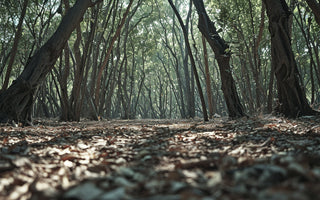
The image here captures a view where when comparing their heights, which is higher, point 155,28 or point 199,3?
point 155,28

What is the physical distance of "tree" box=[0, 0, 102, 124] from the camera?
15.7 ft

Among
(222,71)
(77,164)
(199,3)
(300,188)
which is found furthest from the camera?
(199,3)

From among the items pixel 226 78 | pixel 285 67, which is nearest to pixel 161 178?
pixel 285 67

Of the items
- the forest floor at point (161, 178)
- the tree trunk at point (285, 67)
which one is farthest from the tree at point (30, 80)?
the tree trunk at point (285, 67)

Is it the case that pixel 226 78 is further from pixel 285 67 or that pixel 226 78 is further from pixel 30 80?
pixel 30 80

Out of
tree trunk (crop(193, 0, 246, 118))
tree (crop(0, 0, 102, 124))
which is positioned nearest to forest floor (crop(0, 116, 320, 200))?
tree (crop(0, 0, 102, 124))

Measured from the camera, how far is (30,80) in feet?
16.1

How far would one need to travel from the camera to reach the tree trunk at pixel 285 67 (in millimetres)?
4984

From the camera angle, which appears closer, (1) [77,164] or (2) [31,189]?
(2) [31,189]

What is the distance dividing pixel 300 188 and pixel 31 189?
1170 millimetres

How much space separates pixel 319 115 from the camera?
15.5ft

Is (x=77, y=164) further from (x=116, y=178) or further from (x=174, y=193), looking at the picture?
(x=174, y=193)

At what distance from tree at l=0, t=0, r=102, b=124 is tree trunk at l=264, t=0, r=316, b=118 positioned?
12.9ft

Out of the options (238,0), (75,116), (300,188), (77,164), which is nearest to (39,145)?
(77,164)
